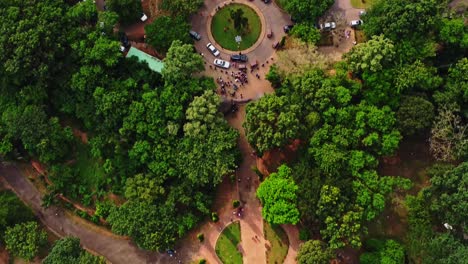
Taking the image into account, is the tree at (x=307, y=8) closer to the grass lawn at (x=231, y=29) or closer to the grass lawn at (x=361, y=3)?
the grass lawn at (x=361, y=3)

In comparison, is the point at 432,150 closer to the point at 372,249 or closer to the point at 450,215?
the point at 450,215

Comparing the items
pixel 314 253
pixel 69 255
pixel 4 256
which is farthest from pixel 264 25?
pixel 4 256

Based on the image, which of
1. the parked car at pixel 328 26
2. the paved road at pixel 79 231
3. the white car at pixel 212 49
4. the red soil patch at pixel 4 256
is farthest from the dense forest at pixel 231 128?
the white car at pixel 212 49

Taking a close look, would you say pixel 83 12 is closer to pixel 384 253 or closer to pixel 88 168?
pixel 88 168

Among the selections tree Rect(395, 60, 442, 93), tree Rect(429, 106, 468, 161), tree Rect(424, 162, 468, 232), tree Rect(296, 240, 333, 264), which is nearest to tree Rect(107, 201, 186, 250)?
tree Rect(296, 240, 333, 264)

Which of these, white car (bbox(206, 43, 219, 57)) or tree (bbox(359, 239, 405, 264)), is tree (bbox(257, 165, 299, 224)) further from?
white car (bbox(206, 43, 219, 57))
